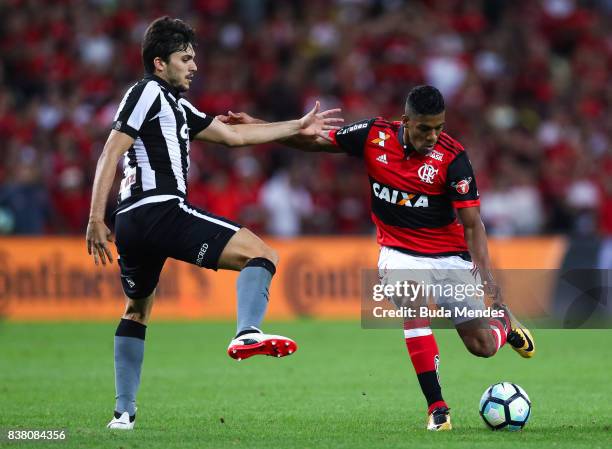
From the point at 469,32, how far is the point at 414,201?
14026 mm

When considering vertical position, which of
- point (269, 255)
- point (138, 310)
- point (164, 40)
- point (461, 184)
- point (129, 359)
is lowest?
point (129, 359)

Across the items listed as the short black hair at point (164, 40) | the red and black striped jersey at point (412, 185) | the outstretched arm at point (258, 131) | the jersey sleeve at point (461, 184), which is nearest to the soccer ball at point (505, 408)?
the red and black striped jersey at point (412, 185)

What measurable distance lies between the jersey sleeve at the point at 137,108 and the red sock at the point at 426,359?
2.18m

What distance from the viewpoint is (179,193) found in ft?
23.1

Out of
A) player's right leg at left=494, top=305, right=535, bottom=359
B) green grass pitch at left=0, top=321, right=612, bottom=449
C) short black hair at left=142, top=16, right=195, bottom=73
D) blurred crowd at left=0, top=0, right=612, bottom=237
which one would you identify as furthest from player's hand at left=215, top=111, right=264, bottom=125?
blurred crowd at left=0, top=0, right=612, bottom=237

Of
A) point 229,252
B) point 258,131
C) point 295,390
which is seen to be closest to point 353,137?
point 258,131

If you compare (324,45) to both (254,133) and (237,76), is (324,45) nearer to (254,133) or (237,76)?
(237,76)

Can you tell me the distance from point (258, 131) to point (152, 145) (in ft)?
2.67

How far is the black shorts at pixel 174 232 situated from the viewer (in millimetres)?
6855

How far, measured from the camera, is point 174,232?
271 inches

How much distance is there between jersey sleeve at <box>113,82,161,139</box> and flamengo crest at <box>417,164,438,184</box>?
1.77 metres

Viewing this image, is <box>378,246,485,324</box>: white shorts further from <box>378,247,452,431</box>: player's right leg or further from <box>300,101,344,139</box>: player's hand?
<box>300,101,344,139</box>: player's hand

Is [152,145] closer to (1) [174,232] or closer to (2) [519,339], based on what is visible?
(1) [174,232]

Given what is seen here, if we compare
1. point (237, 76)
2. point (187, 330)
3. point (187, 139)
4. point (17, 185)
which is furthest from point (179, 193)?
point (237, 76)
